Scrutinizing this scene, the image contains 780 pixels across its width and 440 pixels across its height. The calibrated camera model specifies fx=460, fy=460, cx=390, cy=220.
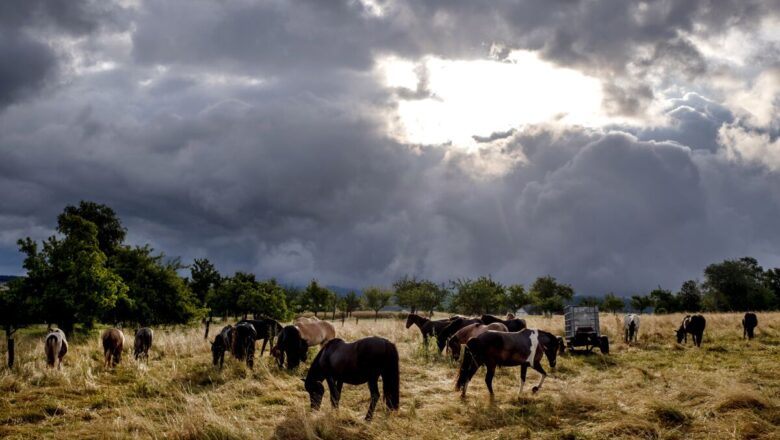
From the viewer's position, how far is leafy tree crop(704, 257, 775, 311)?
84000mm

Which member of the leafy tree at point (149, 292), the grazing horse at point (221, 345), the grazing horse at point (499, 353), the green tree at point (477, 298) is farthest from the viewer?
the green tree at point (477, 298)

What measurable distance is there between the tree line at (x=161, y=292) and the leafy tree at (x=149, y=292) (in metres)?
0.07

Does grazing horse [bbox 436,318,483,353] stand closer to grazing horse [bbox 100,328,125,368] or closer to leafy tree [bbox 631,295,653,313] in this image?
grazing horse [bbox 100,328,125,368]

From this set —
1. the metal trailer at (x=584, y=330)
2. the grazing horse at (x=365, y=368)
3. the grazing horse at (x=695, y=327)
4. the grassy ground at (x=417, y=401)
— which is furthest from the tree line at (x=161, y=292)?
the grazing horse at (x=695, y=327)

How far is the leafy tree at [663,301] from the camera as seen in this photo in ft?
295

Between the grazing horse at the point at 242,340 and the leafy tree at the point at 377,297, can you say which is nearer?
the grazing horse at the point at 242,340

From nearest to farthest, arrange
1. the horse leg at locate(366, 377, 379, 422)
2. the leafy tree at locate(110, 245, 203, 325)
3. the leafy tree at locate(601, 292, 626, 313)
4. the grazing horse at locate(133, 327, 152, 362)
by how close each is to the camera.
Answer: the horse leg at locate(366, 377, 379, 422) → the grazing horse at locate(133, 327, 152, 362) → the leafy tree at locate(110, 245, 203, 325) → the leafy tree at locate(601, 292, 626, 313)

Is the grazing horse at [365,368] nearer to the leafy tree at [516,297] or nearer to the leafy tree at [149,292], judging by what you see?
the leafy tree at [149,292]

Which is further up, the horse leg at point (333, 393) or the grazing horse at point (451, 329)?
the grazing horse at point (451, 329)

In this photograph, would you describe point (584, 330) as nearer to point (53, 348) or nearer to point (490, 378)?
point (490, 378)

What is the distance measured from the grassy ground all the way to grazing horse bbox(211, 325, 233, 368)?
594mm

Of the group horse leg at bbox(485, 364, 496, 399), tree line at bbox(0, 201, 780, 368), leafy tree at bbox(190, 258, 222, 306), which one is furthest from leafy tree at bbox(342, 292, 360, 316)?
horse leg at bbox(485, 364, 496, 399)

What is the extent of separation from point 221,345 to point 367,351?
906 cm

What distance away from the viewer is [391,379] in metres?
9.38
